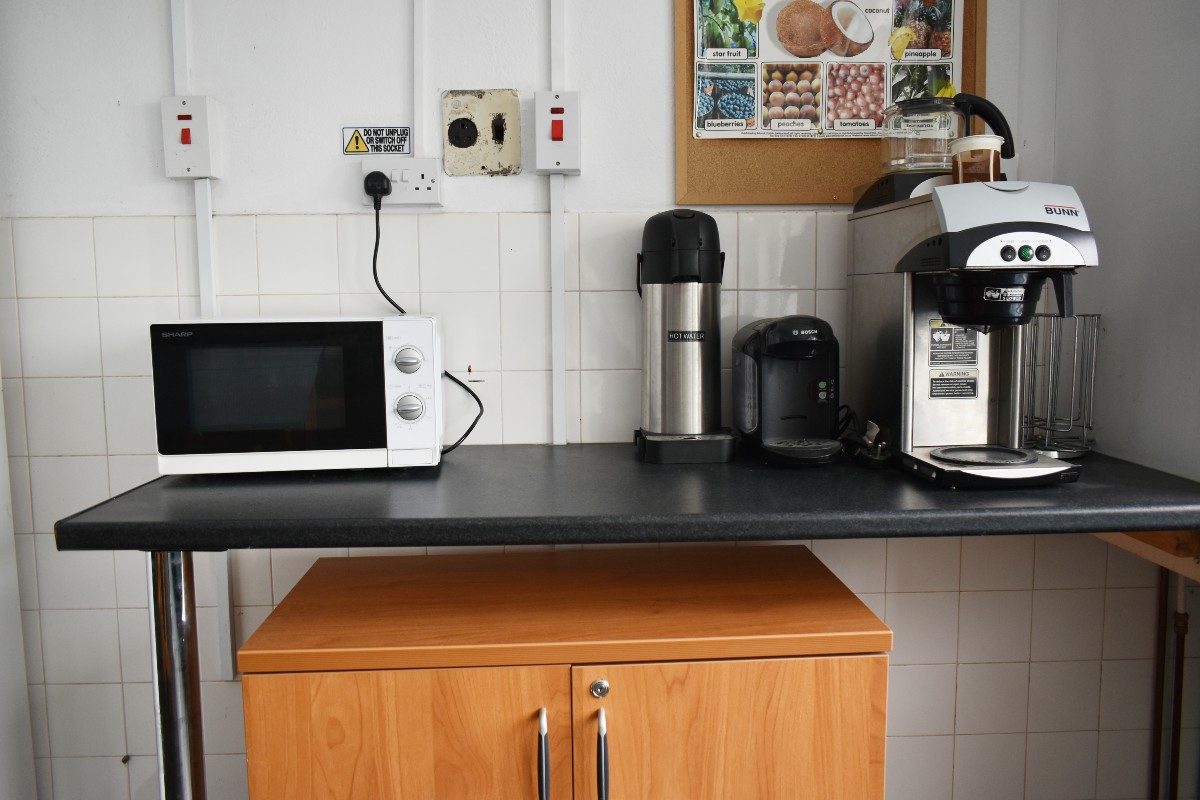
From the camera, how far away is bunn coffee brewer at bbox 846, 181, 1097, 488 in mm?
1206

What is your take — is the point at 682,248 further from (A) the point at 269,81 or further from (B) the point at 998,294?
(A) the point at 269,81

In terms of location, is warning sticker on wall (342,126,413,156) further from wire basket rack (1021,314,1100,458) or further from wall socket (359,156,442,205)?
wire basket rack (1021,314,1100,458)

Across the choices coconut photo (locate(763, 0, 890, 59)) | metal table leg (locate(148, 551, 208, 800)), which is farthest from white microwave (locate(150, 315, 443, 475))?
coconut photo (locate(763, 0, 890, 59))

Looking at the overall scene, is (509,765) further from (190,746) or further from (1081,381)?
(1081,381)

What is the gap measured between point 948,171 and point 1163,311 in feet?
1.43

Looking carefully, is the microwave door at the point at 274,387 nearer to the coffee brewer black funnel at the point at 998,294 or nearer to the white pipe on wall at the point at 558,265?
the white pipe on wall at the point at 558,265

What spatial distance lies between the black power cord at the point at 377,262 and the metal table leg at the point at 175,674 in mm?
562

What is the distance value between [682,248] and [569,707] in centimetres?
80

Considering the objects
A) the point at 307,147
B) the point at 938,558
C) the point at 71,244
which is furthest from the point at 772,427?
the point at 71,244

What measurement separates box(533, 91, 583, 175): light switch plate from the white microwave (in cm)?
44

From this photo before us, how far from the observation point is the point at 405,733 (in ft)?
3.85

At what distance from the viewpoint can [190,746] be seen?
4.04ft

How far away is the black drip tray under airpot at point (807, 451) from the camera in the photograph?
1.39 meters

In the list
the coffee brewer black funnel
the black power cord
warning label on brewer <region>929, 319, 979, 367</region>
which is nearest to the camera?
the coffee brewer black funnel
